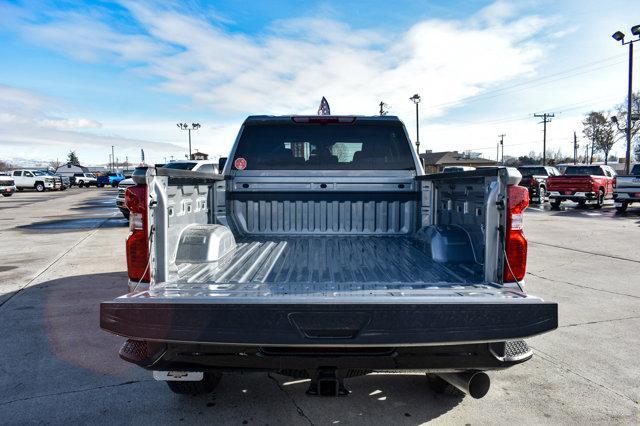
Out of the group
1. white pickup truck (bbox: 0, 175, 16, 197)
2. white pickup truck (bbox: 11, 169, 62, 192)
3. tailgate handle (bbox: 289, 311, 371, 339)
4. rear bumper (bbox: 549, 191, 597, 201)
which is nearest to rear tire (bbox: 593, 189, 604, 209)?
rear bumper (bbox: 549, 191, 597, 201)

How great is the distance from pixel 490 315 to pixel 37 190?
49.6m

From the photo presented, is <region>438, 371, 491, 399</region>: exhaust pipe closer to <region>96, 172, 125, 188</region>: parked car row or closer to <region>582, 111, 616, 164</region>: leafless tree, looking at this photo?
<region>96, 172, 125, 188</region>: parked car row

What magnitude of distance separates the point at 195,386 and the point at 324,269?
51.3 inches

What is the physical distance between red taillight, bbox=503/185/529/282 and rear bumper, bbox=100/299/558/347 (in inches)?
16.8

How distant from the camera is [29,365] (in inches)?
159

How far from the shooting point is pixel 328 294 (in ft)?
Result: 8.16

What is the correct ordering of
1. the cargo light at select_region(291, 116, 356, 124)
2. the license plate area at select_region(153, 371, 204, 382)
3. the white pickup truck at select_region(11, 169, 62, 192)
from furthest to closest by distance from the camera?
the white pickup truck at select_region(11, 169, 62, 192) → the cargo light at select_region(291, 116, 356, 124) → the license plate area at select_region(153, 371, 204, 382)

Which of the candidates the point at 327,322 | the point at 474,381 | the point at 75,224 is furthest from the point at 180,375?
the point at 75,224

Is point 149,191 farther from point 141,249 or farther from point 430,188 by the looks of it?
point 430,188

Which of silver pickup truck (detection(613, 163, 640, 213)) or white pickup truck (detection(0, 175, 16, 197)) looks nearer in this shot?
silver pickup truck (detection(613, 163, 640, 213))

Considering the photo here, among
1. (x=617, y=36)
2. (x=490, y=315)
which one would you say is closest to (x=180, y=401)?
(x=490, y=315)

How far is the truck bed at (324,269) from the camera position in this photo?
2.74 meters

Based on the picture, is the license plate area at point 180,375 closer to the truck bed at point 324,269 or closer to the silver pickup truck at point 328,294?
the silver pickup truck at point 328,294

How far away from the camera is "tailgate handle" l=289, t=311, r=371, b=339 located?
2.32 meters
